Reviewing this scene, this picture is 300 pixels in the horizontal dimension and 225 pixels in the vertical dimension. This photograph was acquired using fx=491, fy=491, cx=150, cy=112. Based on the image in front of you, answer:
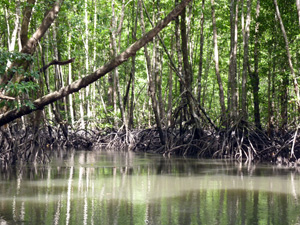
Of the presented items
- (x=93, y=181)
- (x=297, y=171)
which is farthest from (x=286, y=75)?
(x=93, y=181)

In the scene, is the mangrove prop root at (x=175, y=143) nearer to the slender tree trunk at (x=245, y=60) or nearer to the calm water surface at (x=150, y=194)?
the slender tree trunk at (x=245, y=60)

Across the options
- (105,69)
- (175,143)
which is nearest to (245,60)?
(175,143)

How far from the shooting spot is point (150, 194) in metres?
7.00

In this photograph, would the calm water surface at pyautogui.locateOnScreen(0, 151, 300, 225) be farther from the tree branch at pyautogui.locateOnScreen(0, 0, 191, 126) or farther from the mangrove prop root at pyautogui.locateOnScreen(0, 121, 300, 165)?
the tree branch at pyautogui.locateOnScreen(0, 0, 191, 126)

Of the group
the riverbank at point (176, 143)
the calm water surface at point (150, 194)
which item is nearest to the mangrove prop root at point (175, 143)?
the riverbank at point (176, 143)

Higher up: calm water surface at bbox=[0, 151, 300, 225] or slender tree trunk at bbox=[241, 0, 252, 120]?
slender tree trunk at bbox=[241, 0, 252, 120]

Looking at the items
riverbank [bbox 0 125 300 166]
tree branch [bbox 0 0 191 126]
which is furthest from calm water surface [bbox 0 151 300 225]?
tree branch [bbox 0 0 191 126]

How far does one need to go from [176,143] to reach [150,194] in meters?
7.40

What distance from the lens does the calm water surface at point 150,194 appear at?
5.36m

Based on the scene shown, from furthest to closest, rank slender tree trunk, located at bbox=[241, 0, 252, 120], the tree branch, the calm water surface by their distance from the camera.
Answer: slender tree trunk, located at bbox=[241, 0, 252, 120]
the tree branch
the calm water surface

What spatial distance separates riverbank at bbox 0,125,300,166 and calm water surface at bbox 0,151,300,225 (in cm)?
83

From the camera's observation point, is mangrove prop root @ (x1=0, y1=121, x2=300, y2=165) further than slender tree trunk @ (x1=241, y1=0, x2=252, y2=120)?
No

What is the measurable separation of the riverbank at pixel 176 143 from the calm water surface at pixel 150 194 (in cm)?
83

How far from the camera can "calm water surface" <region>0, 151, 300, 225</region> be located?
5355 millimetres
